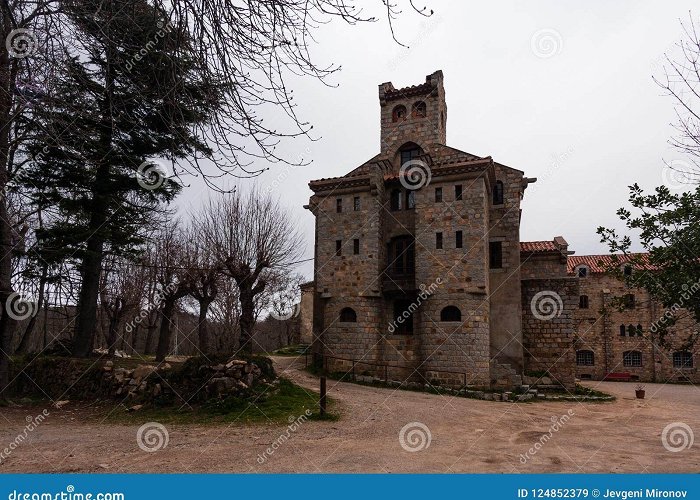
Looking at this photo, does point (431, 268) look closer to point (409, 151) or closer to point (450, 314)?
point (450, 314)

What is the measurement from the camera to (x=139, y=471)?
6.70m

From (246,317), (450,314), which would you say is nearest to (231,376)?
(246,317)

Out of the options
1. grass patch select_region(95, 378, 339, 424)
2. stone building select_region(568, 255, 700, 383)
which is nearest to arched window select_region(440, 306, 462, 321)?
grass patch select_region(95, 378, 339, 424)

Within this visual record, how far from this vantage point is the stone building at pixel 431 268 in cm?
1855

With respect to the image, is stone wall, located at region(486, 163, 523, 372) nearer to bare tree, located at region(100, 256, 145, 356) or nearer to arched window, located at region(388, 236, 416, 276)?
arched window, located at region(388, 236, 416, 276)

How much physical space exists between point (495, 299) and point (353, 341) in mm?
6613

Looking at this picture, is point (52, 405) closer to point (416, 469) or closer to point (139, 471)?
point (139, 471)

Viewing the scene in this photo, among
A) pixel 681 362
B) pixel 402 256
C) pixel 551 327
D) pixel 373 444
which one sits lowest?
pixel 681 362

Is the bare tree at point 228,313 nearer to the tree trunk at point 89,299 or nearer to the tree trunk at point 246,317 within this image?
the tree trunk at point 246,317

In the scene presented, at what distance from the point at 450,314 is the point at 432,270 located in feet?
6.51

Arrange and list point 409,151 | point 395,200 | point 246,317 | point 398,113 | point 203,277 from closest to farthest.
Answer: point 246,317, point 203,277, point 395,200, point 409,151, point 398,113

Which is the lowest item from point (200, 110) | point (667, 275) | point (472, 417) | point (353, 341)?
point (472, 417)

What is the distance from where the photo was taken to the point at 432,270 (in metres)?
19.2

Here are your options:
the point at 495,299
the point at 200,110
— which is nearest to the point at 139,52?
the point at 200,110
